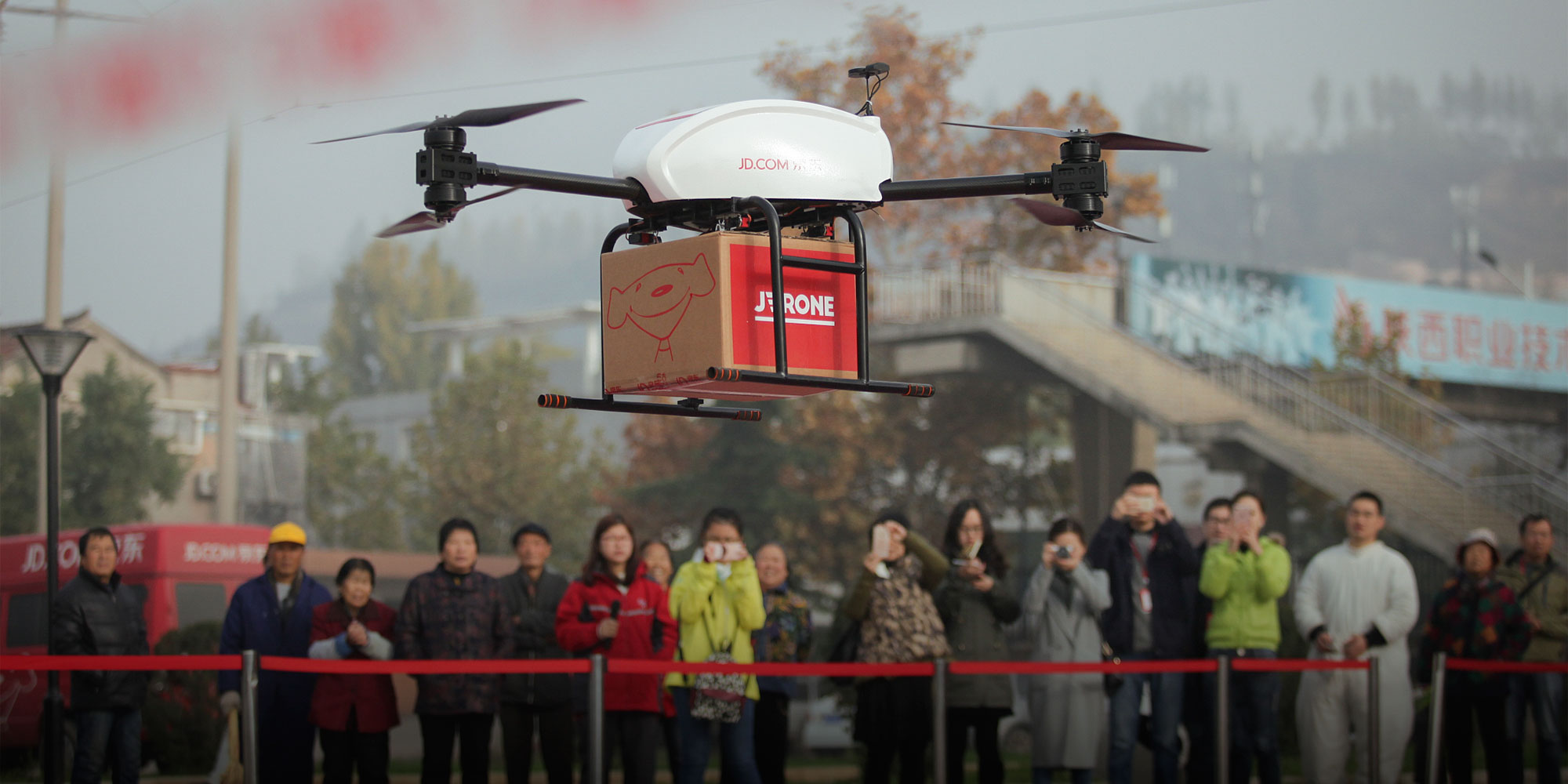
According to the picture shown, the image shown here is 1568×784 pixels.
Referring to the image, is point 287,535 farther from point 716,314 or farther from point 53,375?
point 716,314

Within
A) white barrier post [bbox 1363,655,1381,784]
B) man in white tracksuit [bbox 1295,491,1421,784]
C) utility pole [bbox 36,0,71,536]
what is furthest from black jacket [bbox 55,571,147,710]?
utility pole [bbox 36,0,71,536]

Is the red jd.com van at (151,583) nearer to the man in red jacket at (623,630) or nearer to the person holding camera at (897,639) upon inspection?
the man in red jacket at (623,630)

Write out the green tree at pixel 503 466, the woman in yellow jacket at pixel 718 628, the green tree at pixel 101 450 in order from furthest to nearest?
the green tree at pixel 503 466 → the green tree at pixel 101 450 → the woman in yellow jacket at pixel 718 628

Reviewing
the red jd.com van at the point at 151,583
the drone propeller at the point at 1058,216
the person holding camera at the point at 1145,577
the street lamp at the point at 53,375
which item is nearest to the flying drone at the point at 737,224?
the drone propeller at the point at 1058,216

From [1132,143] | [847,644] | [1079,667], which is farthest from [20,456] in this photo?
[1132,143]

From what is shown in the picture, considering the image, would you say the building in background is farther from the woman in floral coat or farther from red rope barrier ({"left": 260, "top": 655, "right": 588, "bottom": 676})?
the woman in floral coat

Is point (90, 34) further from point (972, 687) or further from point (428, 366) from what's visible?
point (428, 366)
